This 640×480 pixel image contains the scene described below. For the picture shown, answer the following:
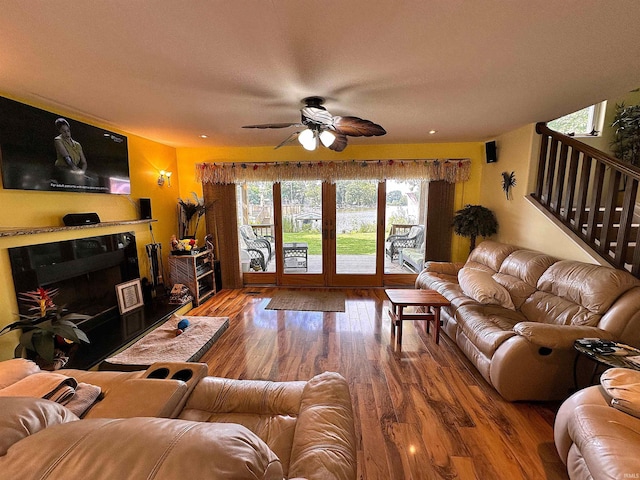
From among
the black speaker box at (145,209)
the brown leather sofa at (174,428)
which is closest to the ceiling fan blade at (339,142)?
the brown leather sofa at (174,428)

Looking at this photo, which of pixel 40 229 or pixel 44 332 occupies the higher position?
pixel 40 229

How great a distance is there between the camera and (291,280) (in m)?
4.78

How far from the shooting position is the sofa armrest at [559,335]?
72.4 inches

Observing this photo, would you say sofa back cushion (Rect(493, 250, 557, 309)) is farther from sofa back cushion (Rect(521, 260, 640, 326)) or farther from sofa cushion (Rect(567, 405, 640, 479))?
sofa cushion (Rect(567, 405, 640, 479))

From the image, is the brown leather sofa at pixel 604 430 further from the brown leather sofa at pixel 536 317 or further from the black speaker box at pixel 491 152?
the black speaker box at pixel 491 152

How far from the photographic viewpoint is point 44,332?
6.47 ft

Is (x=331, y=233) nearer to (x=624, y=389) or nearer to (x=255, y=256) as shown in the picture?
(x=255, y=256)

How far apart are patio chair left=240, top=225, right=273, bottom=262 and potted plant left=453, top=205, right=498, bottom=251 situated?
120 inches

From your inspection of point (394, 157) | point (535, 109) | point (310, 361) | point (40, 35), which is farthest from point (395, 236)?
point (40, 35)

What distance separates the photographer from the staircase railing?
226cm

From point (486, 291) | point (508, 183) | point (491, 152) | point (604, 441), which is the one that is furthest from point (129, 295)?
point (491, 152)

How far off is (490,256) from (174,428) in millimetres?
3737

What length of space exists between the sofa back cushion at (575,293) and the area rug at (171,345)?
3.20m

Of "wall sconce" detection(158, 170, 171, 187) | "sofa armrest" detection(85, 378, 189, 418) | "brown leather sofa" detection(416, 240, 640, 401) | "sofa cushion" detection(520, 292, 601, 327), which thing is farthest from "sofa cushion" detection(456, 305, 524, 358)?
"wall sconce" detection(158, 170, 171, 187)
